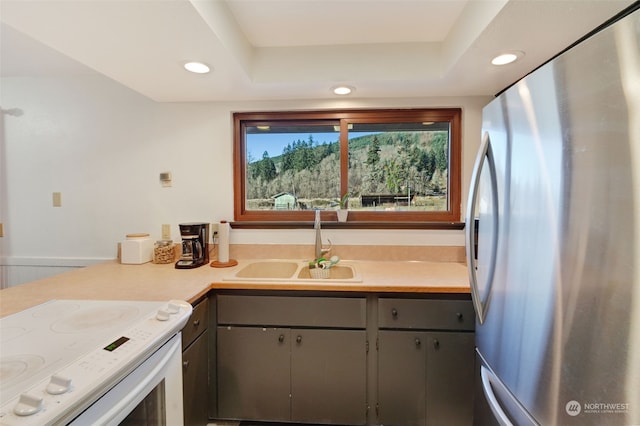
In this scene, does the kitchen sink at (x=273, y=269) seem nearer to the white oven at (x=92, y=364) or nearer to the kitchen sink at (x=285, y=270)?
the kitchen sink at (x=285, y=270)

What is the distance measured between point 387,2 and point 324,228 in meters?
1.31

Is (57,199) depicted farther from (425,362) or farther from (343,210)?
(425,362)

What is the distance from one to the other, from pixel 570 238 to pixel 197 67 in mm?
1643

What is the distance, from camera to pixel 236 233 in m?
1.96

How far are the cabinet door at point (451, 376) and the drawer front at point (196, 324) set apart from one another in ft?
3.78

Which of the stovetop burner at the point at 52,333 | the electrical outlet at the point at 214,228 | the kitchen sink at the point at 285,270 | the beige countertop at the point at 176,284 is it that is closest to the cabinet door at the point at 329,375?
the beige countertop at the point at 176,284

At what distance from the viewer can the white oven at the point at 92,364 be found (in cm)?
58

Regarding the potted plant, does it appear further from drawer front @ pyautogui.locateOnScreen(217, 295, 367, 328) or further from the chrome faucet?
drawer front @ pyautogui.locateOnScreen(217, 295, 367, 328)

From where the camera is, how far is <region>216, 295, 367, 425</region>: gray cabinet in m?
1.41

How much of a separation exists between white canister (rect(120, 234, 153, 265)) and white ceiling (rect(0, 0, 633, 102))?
3.20 feet

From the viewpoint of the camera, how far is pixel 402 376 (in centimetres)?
140

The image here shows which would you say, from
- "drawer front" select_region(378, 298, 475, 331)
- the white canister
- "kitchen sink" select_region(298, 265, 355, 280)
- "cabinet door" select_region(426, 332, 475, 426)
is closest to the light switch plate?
the white canister

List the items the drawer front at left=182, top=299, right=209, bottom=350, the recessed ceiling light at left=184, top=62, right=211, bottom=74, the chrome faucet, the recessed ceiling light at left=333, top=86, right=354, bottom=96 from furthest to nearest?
the chrome faucet
the recessed ceiling light at left=333, top=86, right=354, bottom=96
the recessed ceiling light at left=184, top=62, right=211, bottom=74
the drawer front at left=182, top=299, right=209, bottom=350

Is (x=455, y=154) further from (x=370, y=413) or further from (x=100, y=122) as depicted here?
(x=100, y=122)
